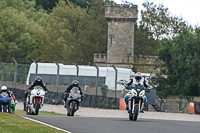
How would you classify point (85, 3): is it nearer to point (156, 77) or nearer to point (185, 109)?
point (156, 77)

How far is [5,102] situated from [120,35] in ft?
177

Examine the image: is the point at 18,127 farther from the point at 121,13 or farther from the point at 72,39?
the point at 72,39

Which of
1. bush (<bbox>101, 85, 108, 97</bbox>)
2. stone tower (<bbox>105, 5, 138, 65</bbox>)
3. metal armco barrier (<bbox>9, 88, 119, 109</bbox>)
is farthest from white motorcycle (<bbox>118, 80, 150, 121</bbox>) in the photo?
stone tower (<bbox>105, 5, 138, 65</bbox>)

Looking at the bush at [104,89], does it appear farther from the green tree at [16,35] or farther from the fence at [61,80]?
the green tree at [16,35]

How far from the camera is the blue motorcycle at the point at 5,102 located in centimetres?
2175

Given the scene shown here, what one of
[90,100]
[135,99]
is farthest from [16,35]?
[135,99]

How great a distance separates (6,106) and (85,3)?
89.0 metres

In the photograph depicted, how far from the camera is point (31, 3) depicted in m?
96.9

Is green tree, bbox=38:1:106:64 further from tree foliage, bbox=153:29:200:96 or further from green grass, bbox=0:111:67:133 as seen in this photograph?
green grass, bbox=0:111:67:133

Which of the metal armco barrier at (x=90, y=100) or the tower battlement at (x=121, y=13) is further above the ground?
the tower battlement at (x=121, y=13)

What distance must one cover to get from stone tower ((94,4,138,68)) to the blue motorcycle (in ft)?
174

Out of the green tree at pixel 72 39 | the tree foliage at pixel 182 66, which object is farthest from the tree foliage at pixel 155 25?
the tree foliage at pixel 182 66

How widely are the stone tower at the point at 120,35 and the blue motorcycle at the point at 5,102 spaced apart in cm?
5299

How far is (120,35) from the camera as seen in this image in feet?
247
